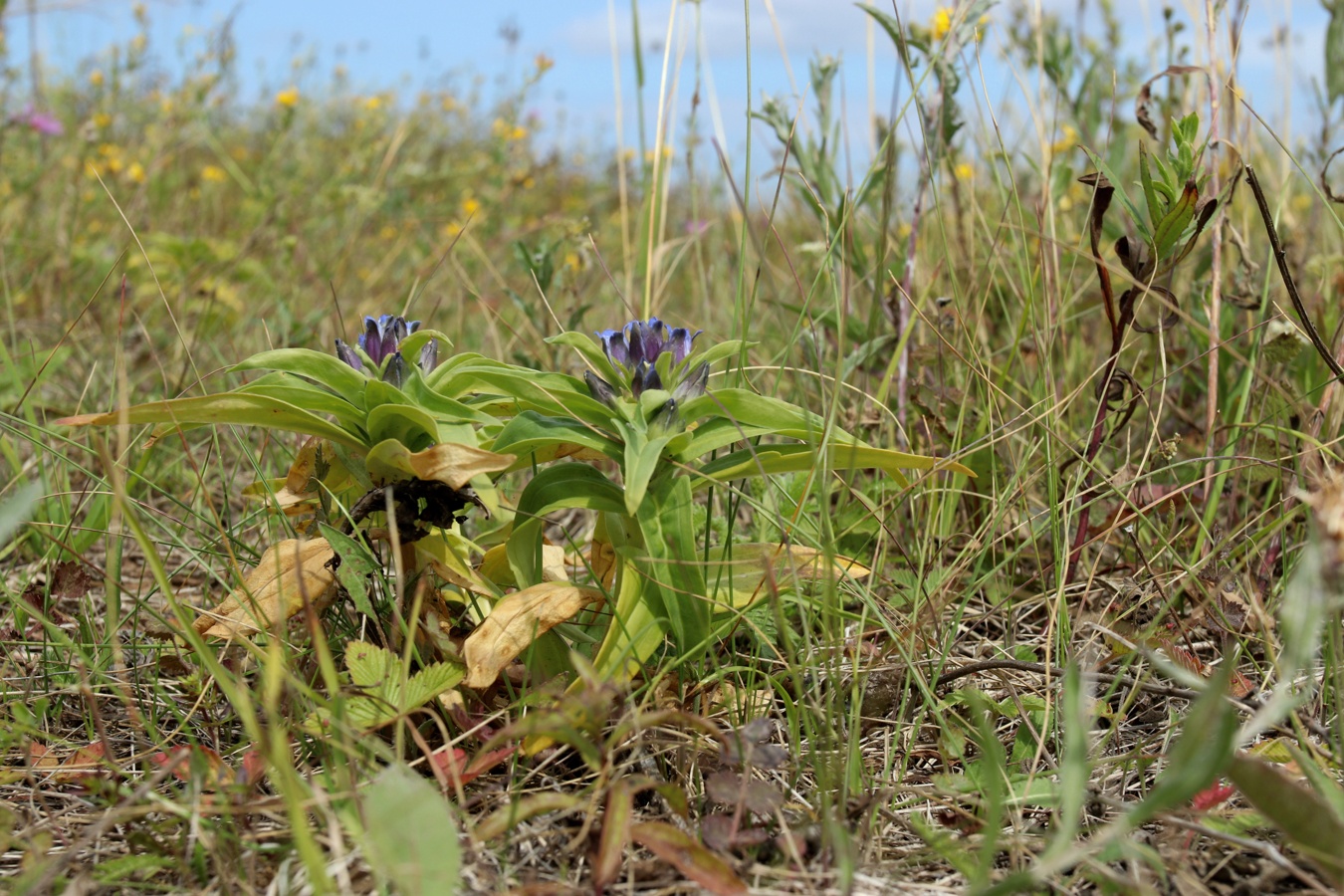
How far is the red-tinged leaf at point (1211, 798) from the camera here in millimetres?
1048

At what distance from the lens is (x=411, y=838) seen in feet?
2.74

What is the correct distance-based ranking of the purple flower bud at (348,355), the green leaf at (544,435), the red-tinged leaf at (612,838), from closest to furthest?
1. the red-tinged leaf at (612,838)
2. the green leaf at (544,435)
3. the purple flower bud at (348,355)

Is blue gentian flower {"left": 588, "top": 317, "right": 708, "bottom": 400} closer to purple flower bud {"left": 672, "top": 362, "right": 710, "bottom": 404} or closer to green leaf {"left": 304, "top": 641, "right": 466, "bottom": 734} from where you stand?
purple flower bud {"left": 672, "top": 362, "right": 710, "bottom": 404}

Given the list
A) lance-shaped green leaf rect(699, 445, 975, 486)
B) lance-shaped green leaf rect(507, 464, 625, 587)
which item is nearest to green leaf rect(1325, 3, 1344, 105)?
lance-shaped green leaf rect(699, 445, 975, 486)

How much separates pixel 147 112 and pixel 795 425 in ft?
17.6

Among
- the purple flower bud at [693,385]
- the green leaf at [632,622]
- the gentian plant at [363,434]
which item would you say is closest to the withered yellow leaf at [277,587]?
the gentian plant at [363,434]

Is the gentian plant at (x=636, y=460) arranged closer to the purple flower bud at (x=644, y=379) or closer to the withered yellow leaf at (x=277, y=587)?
the purple flower bud at (x=644, y=379)

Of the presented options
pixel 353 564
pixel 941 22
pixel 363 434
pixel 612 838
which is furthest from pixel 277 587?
pixel 941 22

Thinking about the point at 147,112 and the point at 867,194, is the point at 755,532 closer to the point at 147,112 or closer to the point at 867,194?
the point at 867,194

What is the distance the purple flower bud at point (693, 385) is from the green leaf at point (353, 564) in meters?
0.42

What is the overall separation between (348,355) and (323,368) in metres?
0.05

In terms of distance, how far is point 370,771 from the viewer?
1.10 meters

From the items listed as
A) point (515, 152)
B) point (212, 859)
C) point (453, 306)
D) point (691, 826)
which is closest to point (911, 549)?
point (691, 826)

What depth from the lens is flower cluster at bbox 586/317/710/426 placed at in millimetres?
1202
